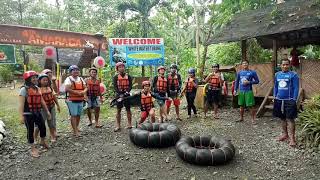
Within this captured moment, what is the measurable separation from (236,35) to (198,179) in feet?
19.1

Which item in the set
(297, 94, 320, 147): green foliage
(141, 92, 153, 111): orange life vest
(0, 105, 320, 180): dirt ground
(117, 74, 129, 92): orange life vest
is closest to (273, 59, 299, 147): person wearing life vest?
(297, 94, 320, 147): green foliage

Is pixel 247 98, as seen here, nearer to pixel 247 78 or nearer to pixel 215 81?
pixel 247 78

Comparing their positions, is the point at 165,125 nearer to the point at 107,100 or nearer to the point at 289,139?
the point at 289,139

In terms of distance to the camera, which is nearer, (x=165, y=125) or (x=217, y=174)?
(x=217, y=174)

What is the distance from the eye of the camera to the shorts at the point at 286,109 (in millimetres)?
6145

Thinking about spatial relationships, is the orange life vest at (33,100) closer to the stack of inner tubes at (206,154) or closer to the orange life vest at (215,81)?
the stack of inner tubes at (206,154)

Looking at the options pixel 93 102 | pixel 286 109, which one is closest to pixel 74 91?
pixel 93 102

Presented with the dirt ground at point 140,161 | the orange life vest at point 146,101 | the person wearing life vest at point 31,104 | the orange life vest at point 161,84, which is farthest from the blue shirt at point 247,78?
the person wearing life vest at point 31,104

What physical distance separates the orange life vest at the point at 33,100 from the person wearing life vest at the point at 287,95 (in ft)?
16.4

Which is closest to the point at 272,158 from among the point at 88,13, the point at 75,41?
the point at 75,41

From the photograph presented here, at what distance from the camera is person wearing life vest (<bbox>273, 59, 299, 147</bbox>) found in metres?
6.14

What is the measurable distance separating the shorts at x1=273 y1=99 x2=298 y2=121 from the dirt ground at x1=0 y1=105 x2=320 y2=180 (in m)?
0.65

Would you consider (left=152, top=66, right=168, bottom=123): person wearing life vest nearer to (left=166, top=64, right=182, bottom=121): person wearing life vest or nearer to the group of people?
the group of people

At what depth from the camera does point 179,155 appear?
5793 millimetres
